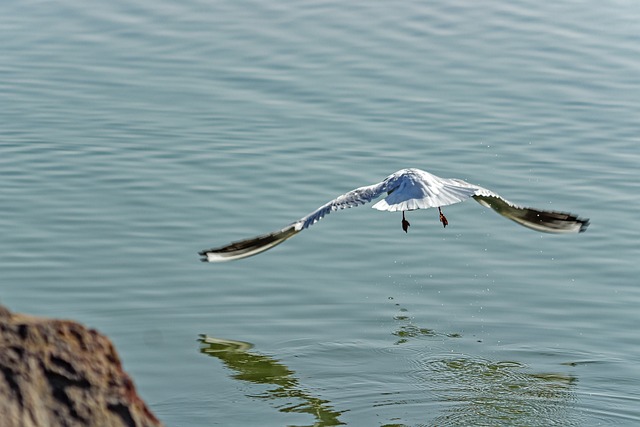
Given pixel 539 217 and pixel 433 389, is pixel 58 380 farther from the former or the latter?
pixel 539 217

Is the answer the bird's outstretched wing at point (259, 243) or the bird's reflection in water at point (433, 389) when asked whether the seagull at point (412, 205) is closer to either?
the bird's outstretched wing at point (259, 243)

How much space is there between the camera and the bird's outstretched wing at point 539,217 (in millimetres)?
11078

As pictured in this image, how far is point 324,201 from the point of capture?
1401 centimetres

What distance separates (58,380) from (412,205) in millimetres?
5793

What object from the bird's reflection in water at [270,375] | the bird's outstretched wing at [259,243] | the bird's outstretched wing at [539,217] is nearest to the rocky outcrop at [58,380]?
the bird's outstretched wing at [259,243]

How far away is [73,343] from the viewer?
4984mm

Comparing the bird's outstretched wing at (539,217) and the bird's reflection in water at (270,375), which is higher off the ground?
the bird's outstretched wing at (539,217)

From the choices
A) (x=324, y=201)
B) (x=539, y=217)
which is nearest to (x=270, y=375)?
(x=539, y=217)

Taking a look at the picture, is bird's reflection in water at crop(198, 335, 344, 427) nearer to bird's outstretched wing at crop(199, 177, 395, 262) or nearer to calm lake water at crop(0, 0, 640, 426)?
calm lake water at crop(0, 0, 640, 426)

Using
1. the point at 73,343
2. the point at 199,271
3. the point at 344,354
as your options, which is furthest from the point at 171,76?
the point at 73,343

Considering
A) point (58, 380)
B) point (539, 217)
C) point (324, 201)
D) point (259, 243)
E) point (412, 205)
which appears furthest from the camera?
point (324, 201)

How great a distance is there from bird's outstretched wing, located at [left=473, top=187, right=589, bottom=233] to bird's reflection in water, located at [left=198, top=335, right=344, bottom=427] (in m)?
2.29

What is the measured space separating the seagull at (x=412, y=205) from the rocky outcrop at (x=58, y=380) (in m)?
4.76

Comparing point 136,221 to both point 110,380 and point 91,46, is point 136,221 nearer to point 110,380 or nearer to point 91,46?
point 91,46
